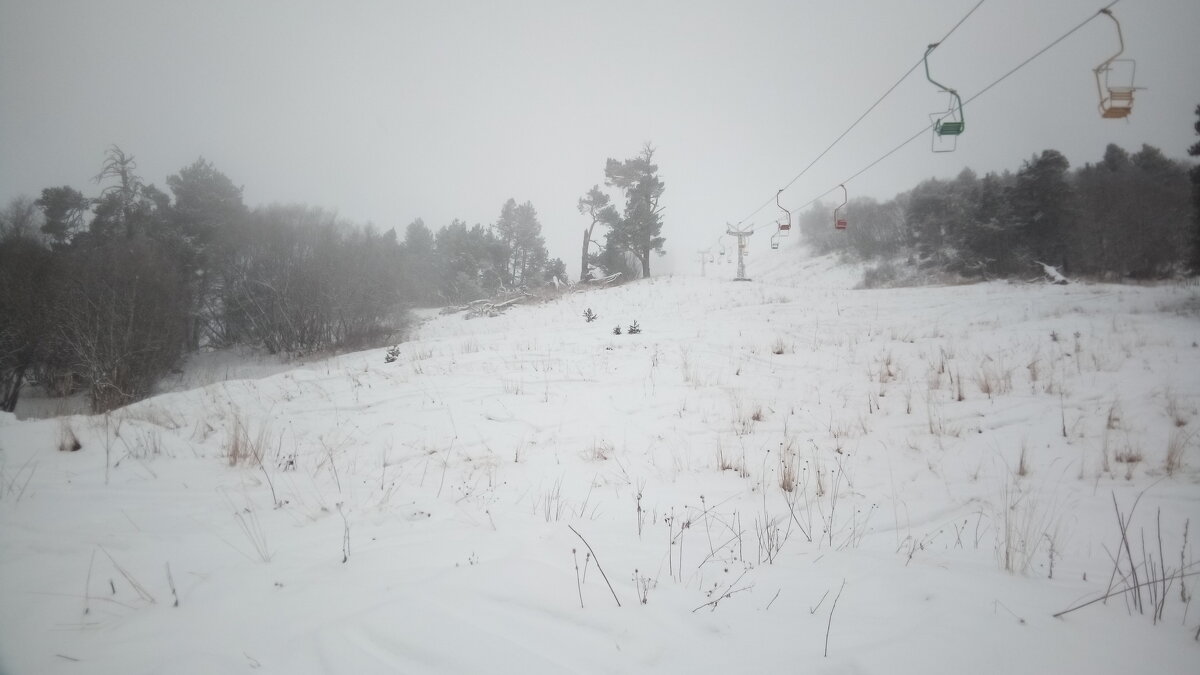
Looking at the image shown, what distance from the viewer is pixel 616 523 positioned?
9.80ft

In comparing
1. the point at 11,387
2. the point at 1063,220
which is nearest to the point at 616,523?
the point at 11,387

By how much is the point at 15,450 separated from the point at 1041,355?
1439cm

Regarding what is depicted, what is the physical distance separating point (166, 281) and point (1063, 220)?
152 feet

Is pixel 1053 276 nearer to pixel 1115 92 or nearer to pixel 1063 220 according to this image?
pixel 1063 220

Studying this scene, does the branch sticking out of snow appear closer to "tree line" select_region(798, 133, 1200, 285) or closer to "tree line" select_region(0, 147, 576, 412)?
"tree line" select_region(798, 133, 1200, 285)

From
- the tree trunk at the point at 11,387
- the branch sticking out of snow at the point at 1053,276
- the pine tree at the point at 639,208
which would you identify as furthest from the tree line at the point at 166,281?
the branch sticking out of snow at the point at 1053,276

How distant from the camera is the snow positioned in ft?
5.97

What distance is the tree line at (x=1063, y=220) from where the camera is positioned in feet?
71.3

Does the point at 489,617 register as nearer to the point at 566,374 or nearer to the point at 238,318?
the point at 566,374

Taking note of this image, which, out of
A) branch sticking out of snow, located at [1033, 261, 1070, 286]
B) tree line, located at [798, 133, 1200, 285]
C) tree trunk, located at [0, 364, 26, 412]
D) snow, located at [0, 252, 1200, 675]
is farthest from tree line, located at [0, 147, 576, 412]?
tree line, located at [798, 133, 1200, 285]

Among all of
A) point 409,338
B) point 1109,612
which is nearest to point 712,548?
point 1109,612

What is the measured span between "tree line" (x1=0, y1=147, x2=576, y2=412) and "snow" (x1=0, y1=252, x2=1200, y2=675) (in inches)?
317

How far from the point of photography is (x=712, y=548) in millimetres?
2691

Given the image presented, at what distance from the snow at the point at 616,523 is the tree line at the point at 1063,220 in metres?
22.3
